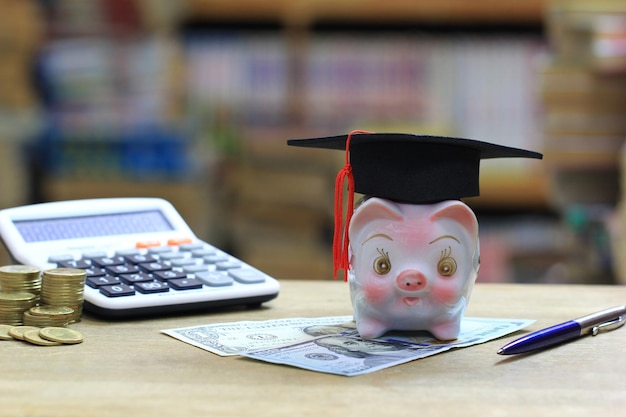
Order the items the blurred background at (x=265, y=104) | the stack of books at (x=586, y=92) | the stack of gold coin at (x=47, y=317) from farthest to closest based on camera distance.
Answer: the blurred background at (x=265, y=104), the stack of books at (x=586, y=92), the stack of gold coin at (x=47, y=317)

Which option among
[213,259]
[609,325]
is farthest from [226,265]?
[609,325]

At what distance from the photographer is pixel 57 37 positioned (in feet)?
8.38

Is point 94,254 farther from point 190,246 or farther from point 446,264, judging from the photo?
point 446,264

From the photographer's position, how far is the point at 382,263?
2.42 feet

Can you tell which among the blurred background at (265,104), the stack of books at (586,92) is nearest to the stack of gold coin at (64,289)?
the stack of books at (586,92)

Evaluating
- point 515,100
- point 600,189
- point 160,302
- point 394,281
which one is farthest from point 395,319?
point 515,100

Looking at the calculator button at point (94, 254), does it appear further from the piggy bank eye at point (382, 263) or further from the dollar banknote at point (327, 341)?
the piggy bank eye at point (382, 263)

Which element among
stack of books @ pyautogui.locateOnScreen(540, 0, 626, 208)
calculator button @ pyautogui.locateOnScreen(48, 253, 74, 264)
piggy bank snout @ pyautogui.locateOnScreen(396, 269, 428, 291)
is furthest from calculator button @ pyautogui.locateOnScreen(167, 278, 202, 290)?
stack of books @ pyautogui.locateOnScreen(540, 0, 626, 208)

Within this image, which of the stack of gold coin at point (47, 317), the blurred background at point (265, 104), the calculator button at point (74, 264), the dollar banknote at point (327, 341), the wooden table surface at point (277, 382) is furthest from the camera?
the blurred background at point (265, 104)

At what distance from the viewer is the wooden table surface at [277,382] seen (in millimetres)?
579

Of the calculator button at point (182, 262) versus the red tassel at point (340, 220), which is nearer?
the red tassel at point (340, 220)

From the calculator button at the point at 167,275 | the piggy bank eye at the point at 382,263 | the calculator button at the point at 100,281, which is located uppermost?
the piggy bank eye at the point at 382,263

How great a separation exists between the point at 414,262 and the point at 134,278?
258 mm

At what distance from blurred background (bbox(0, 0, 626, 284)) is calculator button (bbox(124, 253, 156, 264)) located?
1.44 metres
